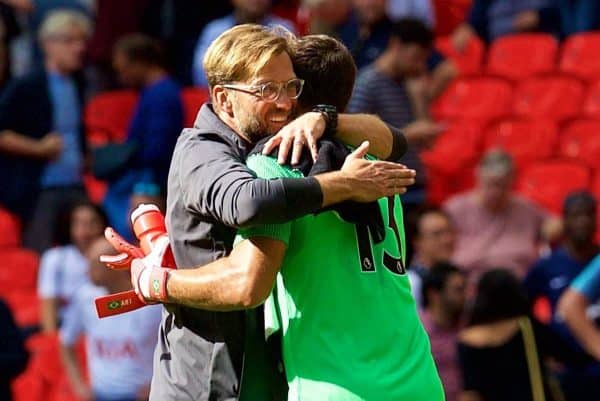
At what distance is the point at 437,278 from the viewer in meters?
8.30

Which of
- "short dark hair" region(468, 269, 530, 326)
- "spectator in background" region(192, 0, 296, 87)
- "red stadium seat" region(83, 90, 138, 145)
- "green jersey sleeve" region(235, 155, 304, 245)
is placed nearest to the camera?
"green jersey sleeve" region(235, 155, 304, 245)

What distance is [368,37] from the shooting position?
960 centimetres

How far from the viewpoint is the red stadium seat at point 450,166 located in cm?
1131

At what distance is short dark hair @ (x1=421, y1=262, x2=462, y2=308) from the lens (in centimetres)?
827

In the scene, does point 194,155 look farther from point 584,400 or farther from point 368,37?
point 368,37

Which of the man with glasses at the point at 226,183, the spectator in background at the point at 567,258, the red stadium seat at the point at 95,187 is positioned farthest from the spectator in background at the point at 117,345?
the man with glasses at the point at 226,183

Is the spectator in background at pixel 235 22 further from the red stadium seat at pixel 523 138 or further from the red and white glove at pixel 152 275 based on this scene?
the red and white glove at pixel 152 275

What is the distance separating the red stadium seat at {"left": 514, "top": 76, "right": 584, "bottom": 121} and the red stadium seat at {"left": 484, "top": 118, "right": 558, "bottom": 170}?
19cm

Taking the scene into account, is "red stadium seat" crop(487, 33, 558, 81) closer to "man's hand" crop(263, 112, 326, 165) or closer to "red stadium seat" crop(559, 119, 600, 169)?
"red stadium seat" crop(559, 119, 600, 169)

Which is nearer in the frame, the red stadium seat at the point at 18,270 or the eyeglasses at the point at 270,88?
the eyeglasses at the point at 270,88

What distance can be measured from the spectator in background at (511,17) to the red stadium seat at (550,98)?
2.83 ft

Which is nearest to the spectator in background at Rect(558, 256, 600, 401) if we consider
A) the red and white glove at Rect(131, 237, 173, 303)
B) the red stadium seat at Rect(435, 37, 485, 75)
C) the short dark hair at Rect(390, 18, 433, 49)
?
the short dark hair at Rect(390, 18, 433, 49)

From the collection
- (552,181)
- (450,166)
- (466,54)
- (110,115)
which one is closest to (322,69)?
(552,181)

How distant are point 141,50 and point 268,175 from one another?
624cm
